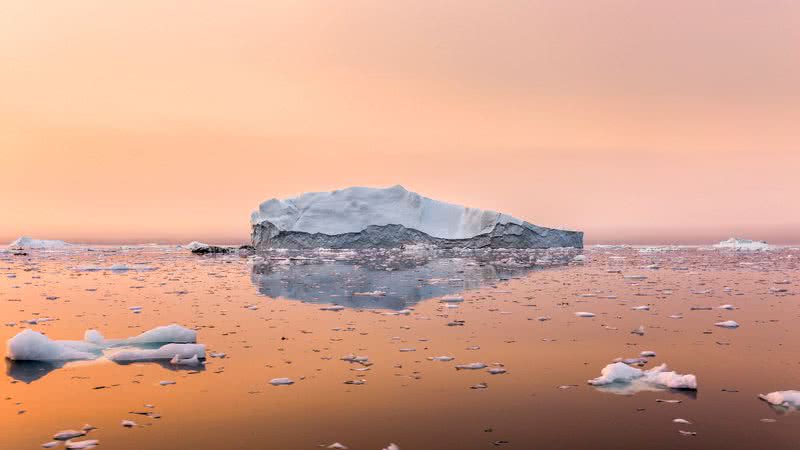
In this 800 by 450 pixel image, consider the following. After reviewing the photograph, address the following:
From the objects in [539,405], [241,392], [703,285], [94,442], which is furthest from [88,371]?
[703,285]

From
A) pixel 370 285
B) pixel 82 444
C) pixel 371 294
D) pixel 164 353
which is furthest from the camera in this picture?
pixel 370 285

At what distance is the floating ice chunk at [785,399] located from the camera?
468 centimetres

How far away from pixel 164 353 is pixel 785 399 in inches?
233

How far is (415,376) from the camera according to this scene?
564cm

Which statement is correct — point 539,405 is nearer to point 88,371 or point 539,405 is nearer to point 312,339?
point 312,339

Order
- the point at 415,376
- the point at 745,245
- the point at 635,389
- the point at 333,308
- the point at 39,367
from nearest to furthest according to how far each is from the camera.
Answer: the point at 635,389
the point at 415,376
the point at 39,367
the point at 333,308
the point at 745,245

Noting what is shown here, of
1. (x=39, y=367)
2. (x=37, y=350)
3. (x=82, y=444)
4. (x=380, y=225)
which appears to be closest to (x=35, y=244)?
(x=380, y=225)

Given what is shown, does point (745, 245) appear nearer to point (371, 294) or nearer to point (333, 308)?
point (371, 294)

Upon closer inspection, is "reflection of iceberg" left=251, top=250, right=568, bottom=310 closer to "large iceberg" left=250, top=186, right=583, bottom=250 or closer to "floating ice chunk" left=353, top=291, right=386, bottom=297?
"floating ice chunk" left=353, top=291, right=386, bottom=297

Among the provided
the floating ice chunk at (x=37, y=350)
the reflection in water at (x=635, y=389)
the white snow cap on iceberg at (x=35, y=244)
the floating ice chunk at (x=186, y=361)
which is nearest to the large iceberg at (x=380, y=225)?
the white snow cap on iceberg at (x=35, y=244)

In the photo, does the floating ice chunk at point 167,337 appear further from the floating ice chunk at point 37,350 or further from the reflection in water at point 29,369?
the reflection in water at point 29,369

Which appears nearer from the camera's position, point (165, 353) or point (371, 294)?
point (165, 353)

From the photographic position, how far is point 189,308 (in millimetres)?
10453

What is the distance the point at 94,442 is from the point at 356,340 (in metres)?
3.80
